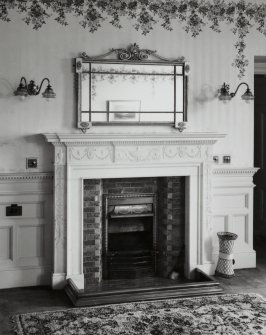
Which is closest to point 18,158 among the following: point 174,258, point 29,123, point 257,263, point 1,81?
point 29,123

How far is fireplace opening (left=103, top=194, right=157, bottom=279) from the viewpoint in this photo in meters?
5.64

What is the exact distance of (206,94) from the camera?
5.73 m

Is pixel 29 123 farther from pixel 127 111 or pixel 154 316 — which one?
pixel 154 316

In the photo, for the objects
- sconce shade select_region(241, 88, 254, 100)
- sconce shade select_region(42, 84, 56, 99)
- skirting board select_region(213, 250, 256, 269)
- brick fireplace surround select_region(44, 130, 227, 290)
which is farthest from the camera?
skirting board select_region(213, 250, 256, 269)

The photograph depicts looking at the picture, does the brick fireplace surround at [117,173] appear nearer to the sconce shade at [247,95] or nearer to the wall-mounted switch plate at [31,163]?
the wall-mounted switch plate at [31,163]

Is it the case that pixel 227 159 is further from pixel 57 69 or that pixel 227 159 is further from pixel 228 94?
pixel 57 69

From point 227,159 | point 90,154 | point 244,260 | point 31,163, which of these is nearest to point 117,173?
point 90,154

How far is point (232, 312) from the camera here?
4.58 m

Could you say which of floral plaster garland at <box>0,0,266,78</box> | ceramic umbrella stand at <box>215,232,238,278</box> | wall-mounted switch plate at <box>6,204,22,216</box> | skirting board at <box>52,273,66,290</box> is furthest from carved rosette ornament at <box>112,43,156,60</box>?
skirting board at <box>52,273,66,290</box>

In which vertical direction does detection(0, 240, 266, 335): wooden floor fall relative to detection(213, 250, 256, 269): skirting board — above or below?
below

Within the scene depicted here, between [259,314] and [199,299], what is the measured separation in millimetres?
618

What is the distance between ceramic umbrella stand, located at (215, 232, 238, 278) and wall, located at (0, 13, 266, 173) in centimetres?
120

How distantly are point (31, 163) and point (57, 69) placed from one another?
977mm

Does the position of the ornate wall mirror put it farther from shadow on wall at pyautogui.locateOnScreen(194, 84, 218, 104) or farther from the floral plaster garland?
the floral plaster garland
